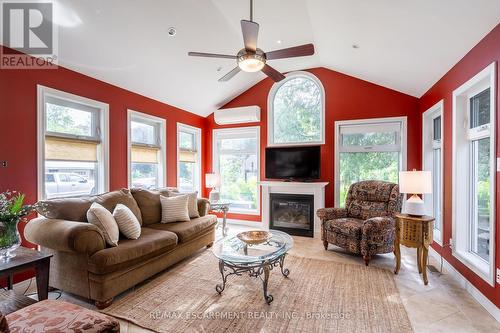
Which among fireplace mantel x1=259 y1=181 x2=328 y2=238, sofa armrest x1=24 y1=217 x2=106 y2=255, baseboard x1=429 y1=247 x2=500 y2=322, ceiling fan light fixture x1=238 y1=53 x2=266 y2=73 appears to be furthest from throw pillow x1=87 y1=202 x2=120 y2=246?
baseboard x1=429 y1=247 x2=500 y2=322

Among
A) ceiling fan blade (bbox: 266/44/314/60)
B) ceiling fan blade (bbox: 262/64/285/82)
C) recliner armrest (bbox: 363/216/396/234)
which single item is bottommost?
recliner armrest (bbox: 363/216/396/234)

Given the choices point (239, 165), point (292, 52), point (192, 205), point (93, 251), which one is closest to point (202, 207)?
point (192, 205)

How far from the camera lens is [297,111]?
5223mm

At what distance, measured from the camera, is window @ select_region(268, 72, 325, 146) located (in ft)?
16.5

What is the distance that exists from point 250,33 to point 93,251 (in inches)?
97.2

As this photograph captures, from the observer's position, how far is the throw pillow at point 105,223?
2500 mm

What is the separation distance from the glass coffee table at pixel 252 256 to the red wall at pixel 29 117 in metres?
2.23

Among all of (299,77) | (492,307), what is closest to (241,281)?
(492,307)

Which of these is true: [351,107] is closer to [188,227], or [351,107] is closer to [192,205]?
[192,205]

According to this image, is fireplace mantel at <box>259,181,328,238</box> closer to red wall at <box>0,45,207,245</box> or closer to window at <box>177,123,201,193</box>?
window at <box>177,123,201,193</box>

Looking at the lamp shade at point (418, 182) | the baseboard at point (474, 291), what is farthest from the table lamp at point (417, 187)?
the baseboard at point (474, 291)

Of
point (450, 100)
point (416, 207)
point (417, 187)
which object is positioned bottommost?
point (416, 207)

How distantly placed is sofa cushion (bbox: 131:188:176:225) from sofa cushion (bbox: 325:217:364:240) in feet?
8.53

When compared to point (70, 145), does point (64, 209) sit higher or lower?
lower
